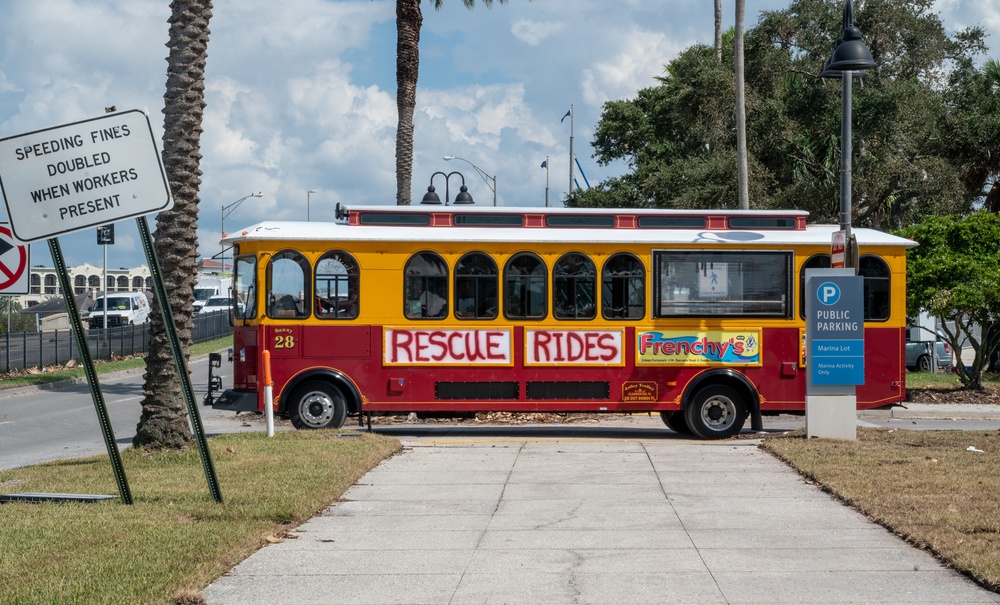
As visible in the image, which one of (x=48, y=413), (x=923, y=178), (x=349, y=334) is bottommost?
(x=48, y=413)

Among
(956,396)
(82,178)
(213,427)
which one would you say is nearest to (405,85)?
(213,427)

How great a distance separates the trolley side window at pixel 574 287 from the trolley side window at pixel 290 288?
3.42 meters

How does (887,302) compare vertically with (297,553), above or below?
above

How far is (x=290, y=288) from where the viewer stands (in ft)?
53.1

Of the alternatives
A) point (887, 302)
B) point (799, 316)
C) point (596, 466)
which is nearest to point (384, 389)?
point (596, 466)

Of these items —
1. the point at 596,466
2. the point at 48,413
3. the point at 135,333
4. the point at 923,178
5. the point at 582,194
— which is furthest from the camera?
the point at 582,194

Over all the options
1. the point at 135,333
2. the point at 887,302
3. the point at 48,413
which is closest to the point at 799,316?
the point at 887,302

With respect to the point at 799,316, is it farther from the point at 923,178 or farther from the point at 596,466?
the point at 923,178

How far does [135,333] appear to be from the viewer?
43.6 m

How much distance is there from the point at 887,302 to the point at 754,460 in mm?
4638

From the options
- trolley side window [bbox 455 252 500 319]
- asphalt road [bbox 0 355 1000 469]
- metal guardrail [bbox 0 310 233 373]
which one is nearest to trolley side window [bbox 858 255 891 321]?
asphalt road [bbox 0 355 1000 469]

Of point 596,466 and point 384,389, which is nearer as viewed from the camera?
point 596,466

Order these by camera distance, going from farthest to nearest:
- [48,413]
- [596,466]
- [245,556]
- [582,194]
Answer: [582,194] → [48,413] → [596,466] → [245,556]

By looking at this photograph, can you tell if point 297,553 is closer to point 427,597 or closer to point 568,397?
point 427,597
